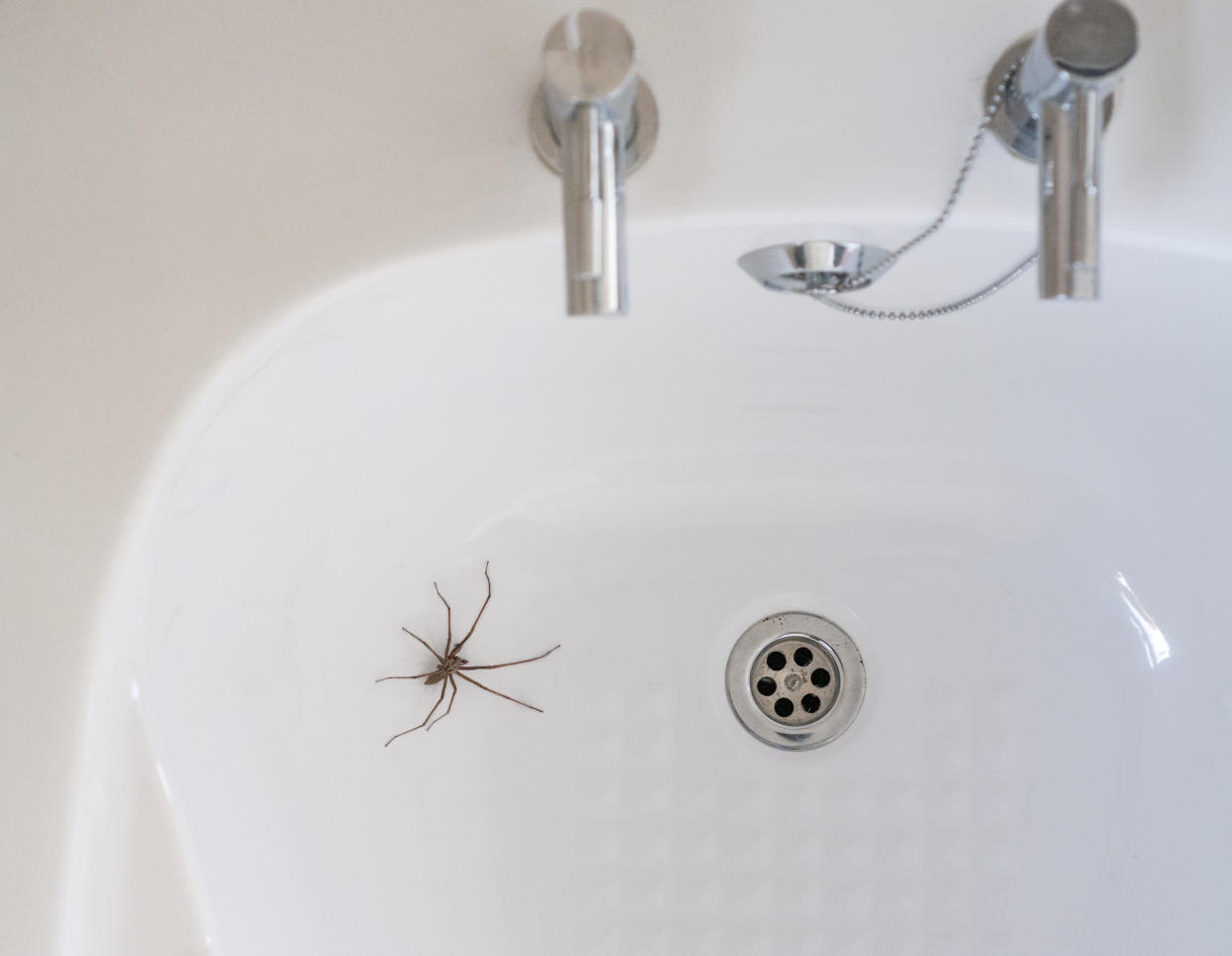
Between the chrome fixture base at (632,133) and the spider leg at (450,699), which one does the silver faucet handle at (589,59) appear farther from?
the spider leg at (450,699)

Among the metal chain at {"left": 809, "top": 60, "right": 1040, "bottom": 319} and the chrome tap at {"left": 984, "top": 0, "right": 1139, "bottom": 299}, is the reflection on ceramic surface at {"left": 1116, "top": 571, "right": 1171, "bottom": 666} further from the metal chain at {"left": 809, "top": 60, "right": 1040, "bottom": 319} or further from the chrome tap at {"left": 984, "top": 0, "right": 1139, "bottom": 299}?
the chrome tap at {"left": 984, "top": 0, "right": 1139, "bottom": 299}

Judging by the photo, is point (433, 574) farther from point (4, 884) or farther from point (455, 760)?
point (4, 884)

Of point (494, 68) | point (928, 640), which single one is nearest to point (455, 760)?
point (928, 640)

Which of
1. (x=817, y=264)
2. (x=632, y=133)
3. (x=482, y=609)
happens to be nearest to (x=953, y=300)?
(x=817, y=264)

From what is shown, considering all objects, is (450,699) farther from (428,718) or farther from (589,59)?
(589,59)

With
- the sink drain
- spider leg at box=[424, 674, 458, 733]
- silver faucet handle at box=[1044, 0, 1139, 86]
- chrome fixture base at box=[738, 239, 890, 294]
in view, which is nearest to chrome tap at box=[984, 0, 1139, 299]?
silver faucet handle at box=[1044, 0, 1139, 86]

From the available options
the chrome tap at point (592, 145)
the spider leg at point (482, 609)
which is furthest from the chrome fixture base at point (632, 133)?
the spider leg at point (482, 609)

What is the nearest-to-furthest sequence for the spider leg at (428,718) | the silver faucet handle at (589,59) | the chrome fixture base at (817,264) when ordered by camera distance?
1. the silver faucet handle at (589,59)
2. the chrome fixture base at (817,264)
3. the spider leg at (428,718)
